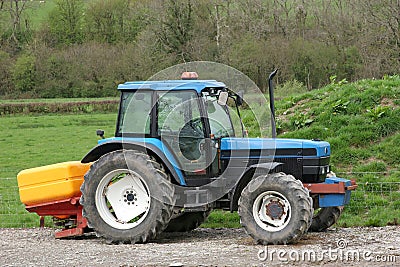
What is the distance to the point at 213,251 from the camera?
9.27 meters

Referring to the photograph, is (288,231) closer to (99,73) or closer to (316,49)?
(316,49)

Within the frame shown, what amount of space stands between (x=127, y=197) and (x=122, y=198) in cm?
9

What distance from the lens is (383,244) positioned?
9.58 m

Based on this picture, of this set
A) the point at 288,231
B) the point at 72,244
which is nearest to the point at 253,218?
the point at 288,231

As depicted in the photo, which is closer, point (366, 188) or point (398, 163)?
point (366, 188)

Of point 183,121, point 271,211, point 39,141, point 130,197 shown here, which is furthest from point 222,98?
point 39,141

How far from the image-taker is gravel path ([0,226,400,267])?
27.9 feet

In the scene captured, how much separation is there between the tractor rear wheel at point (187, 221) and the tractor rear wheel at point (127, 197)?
927mm

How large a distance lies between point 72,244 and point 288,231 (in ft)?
10.8

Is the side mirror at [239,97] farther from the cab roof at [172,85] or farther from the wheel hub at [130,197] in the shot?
the wheel hub at [130,197]

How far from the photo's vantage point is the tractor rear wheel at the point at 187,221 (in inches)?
464

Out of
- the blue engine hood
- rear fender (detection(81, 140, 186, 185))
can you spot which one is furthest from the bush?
the blue engine hood

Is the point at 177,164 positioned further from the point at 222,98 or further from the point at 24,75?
the point at 24,75

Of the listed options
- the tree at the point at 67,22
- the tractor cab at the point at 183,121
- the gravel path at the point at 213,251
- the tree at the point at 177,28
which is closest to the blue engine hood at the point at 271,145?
the tractor cab at the point at 183,121
